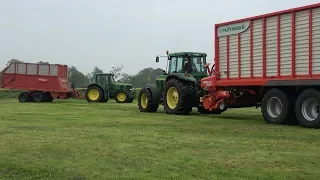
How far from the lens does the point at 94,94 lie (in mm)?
29609

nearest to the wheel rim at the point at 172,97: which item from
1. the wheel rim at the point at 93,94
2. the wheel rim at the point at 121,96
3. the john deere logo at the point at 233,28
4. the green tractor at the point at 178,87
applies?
the green tractor at the point at 178,87

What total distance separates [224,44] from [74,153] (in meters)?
8.40

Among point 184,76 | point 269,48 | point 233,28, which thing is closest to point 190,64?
point 184,76

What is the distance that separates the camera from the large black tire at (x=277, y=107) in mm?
11711

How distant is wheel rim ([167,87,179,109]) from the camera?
54.4 ft

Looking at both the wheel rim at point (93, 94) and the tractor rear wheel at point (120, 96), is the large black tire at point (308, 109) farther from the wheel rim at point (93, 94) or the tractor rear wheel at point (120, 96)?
the wheel rim at point (93, 94)

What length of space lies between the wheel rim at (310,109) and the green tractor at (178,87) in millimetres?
5260

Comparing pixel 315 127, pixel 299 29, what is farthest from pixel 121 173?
pixel 299 29

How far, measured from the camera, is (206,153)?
22.8 feet

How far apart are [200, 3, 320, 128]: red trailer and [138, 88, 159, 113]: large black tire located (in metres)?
3.56

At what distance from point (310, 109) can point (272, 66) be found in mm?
1734

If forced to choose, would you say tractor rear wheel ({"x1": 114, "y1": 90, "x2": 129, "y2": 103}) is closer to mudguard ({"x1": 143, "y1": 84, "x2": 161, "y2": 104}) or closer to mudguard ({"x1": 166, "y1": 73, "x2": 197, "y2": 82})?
mudguard ({"x1": 143, "y1": 84, "x2": 161, "y2": 104})

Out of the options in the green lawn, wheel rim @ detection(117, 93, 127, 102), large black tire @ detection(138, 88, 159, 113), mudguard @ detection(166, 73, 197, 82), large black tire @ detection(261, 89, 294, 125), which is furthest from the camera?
wheel rim @ detection(117, 93, 127, 102)

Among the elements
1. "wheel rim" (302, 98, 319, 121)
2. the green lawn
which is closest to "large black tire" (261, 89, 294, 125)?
"wheel rim" (302, 98, 319, 121)
